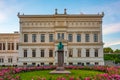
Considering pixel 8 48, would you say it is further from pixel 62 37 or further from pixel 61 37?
pixel 62 37

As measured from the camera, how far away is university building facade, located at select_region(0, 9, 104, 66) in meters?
50.3

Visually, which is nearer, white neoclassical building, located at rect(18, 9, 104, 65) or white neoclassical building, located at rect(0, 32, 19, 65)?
white neoclassical building, located at rect(18, 9, 104, 65)

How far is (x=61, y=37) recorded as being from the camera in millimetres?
50188

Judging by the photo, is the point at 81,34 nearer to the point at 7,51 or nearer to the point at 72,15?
the point at 72,15

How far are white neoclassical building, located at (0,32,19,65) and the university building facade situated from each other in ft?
23.2

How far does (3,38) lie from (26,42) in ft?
29.1

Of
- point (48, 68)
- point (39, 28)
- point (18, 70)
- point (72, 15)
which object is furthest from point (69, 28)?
point (18, 70)

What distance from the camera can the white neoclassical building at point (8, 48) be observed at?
57312 mm

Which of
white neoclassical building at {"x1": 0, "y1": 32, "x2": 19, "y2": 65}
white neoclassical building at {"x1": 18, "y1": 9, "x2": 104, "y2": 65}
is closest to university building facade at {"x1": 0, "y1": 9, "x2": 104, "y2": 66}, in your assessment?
white neoclassical building at {"x1": 18, "y1": 9, "x2": 104, "y2": 65}

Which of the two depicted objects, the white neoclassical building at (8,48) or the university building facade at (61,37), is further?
the white neoclassical building at (8,48)

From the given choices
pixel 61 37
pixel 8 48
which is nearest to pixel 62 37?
pixel 61 37

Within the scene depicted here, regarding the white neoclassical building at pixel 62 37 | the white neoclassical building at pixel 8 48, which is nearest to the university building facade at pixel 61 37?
the white neoclassical building at pixel 62 37

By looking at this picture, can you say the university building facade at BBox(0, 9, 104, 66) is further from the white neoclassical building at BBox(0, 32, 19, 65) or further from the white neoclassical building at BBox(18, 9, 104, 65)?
the white neoclassical building at BBox(0, 32, 19, 65)

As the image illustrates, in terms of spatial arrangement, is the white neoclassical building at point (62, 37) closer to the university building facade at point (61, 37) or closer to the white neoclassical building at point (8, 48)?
the university building facade at point (61, 37)
